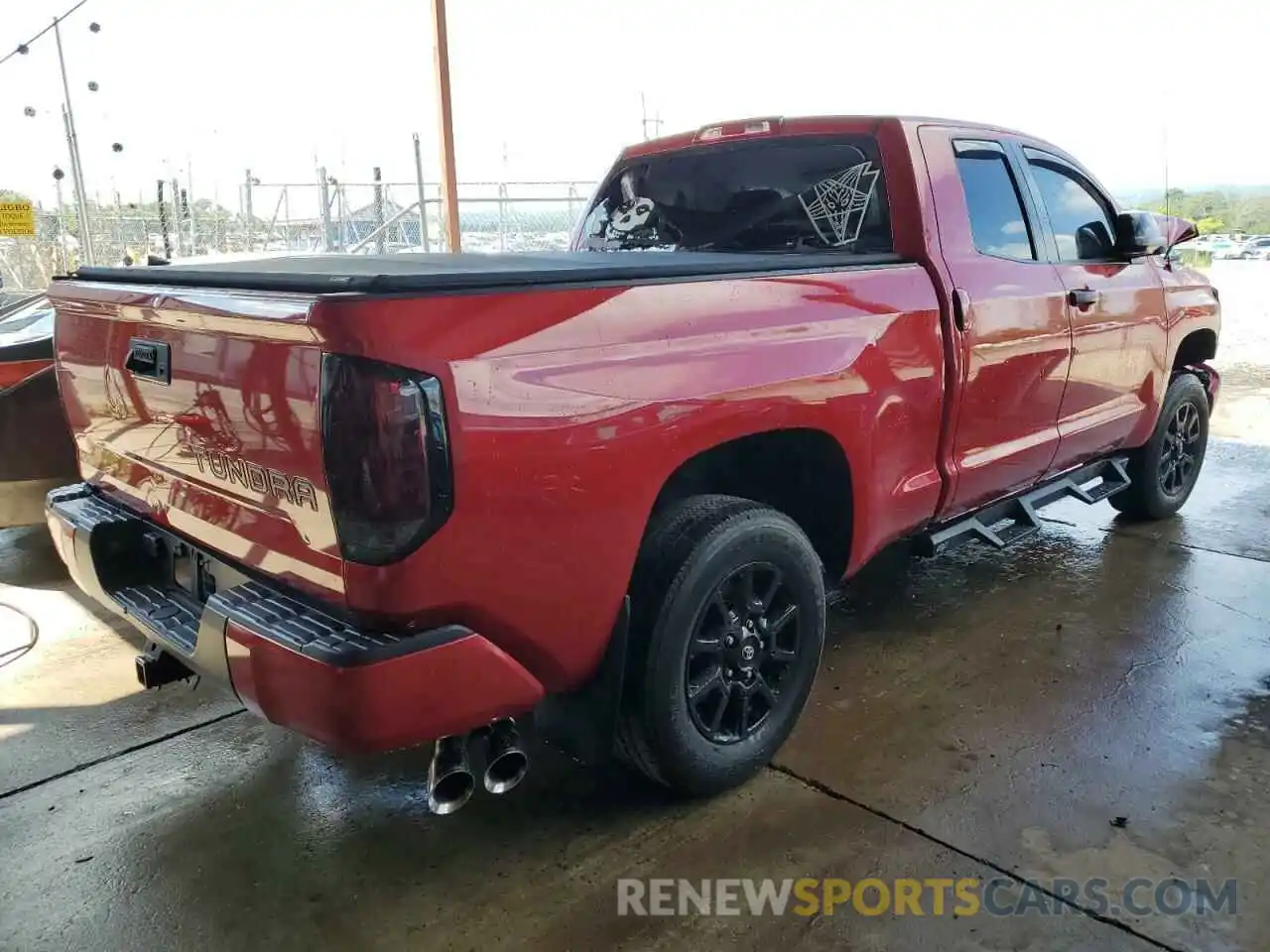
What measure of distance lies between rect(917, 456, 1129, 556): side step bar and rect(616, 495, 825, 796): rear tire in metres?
0.94

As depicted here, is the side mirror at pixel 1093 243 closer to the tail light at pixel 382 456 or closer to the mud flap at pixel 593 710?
the mud flap at pixel 593 710

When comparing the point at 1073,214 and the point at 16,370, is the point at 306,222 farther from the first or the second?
the point at 1073,214

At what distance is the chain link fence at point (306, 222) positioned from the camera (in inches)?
454

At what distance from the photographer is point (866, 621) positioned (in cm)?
413

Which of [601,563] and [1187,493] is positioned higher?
[601,563]

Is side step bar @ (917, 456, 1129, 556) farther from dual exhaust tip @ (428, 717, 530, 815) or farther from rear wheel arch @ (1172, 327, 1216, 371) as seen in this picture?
dual exhaust tip @ (428, 717, 530, 815)

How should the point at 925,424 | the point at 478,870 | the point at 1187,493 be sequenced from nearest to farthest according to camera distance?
the point at 478,870
the point at 925,424
the point at 1187,493

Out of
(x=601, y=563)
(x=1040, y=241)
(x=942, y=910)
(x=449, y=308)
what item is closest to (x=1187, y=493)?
(x=1040, y=241)

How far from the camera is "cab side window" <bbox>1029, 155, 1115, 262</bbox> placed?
13.4 ft

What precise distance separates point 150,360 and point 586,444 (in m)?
1.13

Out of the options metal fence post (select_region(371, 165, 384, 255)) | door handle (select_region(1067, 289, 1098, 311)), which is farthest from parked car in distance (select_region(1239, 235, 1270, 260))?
door handle (select_region(1067, 289, 1098, 311))

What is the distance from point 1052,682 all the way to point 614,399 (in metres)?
2.17

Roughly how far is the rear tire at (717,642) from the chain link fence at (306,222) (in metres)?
8.96

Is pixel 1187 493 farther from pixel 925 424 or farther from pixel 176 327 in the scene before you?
pixel 176 327
